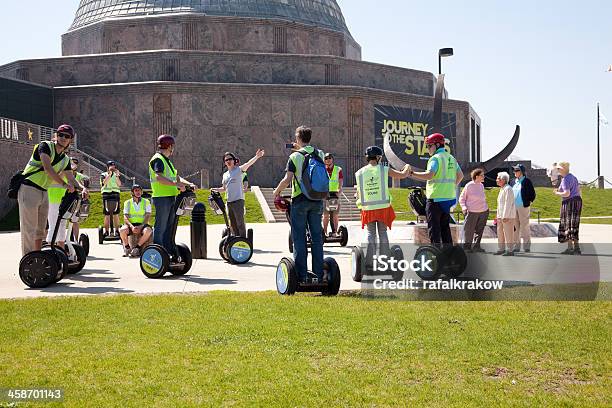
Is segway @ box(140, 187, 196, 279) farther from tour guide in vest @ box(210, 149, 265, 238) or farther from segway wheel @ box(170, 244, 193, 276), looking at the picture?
tour guide in vest @ box(210, 149, 265, 238)

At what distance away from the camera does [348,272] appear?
8.95m

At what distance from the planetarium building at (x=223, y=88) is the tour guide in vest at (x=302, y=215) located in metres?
25.6

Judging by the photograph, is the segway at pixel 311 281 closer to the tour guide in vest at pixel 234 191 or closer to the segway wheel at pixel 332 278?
the segway wheel at pixel 332 278

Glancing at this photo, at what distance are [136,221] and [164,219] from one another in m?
3.23

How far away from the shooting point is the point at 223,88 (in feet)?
105

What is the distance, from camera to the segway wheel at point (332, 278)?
647cm

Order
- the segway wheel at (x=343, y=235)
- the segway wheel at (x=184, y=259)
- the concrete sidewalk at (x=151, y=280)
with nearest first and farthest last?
the concrete sidewalk at (x=151, y=280)
the segway wheel at (x=184, y=259)
the segway wheel at (x=343, y=235)

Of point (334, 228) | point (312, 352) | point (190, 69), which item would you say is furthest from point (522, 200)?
point (190, 69)

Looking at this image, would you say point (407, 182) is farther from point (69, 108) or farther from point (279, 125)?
point (69, 108)

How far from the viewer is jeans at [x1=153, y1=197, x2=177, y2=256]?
8.47 m

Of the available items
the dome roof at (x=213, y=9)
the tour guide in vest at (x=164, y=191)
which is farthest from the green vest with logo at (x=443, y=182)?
the dome roof at (x=213, y=9)

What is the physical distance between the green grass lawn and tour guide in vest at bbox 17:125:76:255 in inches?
74.3

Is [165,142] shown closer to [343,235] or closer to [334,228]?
Result: [334,228]

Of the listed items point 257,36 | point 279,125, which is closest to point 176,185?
point 279,125
